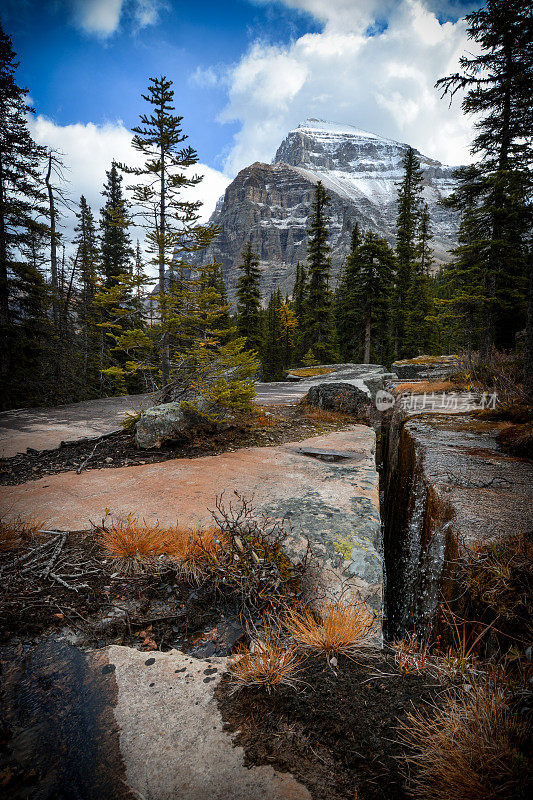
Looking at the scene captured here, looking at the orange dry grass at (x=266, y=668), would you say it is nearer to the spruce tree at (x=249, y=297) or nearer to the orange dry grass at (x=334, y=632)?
the orange dry grass at (x=334, y=632)

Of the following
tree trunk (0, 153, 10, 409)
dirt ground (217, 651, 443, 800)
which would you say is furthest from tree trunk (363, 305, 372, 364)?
dirt ground (217, 651, 443, 800)

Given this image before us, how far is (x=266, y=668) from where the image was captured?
1.67 metres

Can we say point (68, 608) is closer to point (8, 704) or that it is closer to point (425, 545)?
point (8, 704)

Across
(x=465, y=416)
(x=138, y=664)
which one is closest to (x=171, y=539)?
(x=138, y=664)

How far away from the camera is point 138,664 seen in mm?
1891

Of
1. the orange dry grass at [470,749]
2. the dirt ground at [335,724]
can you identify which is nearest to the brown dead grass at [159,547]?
the dirt ground at [335,724]

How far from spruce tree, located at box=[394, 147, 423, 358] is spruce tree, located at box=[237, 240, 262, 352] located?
39.3ft

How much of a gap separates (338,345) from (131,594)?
37748 mm

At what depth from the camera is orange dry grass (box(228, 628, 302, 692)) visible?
1.65 meters

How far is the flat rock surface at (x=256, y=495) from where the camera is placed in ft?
9.76

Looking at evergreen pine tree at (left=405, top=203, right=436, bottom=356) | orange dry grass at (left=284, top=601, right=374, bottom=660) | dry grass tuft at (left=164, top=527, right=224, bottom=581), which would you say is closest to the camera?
orange dry grass at (left=284, top=601, right=374, bottom=660)

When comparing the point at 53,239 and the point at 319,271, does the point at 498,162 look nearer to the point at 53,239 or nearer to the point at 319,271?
the point at 319,271

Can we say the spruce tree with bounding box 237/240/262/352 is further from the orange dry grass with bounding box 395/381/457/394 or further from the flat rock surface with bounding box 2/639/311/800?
the flat rock surface with bounding box 2/639/311/800

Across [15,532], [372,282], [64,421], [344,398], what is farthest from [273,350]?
[15,532]
